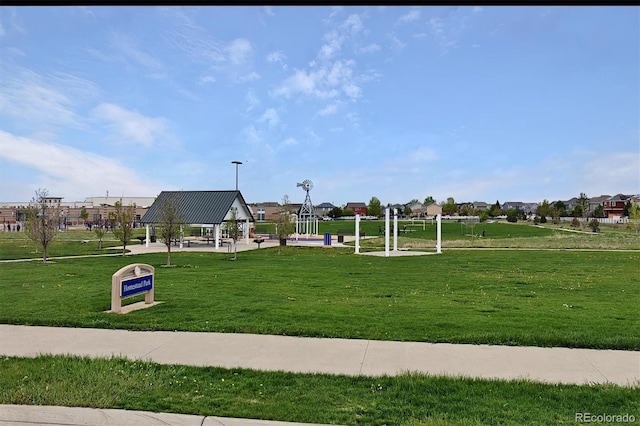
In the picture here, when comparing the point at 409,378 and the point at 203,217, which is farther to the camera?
the point at 203,217

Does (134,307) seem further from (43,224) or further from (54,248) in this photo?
(54,248)

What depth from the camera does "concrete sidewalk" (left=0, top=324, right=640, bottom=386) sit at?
220 inches

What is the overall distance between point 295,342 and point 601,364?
405 cm

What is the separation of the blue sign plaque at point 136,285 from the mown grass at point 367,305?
559 mm

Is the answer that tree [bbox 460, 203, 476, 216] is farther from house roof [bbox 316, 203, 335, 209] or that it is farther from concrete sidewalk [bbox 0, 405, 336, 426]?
concrete sidewalk [bbox 0, 405, 336, 426]

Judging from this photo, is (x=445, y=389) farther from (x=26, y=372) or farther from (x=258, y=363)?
(x=26, y=372)

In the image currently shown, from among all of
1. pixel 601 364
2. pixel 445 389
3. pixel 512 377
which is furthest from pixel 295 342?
pixel 601 364

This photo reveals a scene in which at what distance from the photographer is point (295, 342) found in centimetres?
688

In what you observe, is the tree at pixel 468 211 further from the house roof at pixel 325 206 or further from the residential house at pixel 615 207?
the house roof at pixel 325 206

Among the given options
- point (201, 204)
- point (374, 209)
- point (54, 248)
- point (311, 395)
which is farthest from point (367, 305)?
point (374, 209)

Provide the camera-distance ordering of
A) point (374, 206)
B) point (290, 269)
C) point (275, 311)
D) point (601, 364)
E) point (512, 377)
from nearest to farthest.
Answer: point (512, 377)
point (601, 364)
point (275, 311)
point (290, 269)
point (374, 206)

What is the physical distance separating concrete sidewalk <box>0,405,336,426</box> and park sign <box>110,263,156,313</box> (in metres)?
4.78

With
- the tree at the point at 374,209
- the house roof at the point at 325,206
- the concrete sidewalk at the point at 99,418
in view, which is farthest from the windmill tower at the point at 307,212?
the house roof at the point at 325,206

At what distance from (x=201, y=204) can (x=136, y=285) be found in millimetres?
28236
